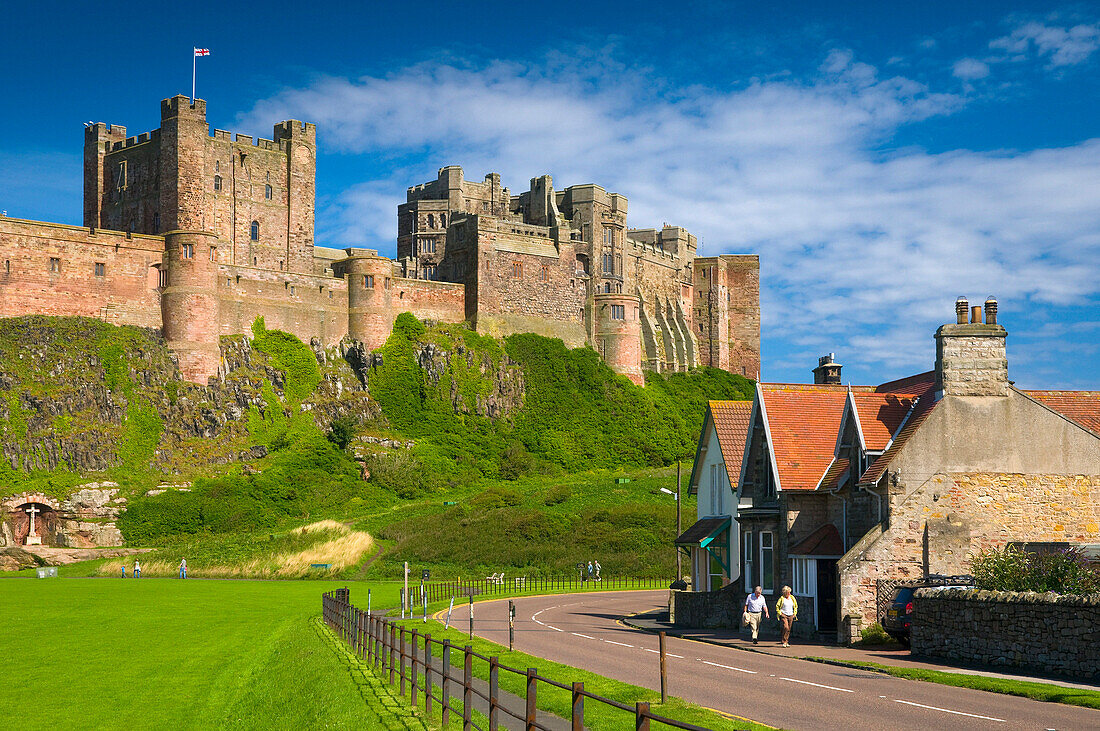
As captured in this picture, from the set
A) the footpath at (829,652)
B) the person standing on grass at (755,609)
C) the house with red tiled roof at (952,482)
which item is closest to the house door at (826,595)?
the house with red tiled roof at (952,482)

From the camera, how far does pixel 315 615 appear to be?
36.9 meters

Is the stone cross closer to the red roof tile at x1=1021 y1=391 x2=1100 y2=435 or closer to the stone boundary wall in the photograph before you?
the red roof tile at x1=1021 y1=391 x2=1100 y2=435

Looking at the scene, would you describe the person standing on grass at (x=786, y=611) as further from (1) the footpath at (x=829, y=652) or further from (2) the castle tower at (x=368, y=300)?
(2) the castle tower at (x=368, y=300)

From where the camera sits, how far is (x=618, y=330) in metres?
104

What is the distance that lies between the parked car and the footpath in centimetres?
40

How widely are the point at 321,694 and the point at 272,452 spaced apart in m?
64.3

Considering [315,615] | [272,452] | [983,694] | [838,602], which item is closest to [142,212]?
[272,452]

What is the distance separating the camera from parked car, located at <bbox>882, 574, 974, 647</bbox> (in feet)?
81.9

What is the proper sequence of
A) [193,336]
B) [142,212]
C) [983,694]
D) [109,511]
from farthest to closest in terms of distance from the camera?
1. [142,212]
2. [193,336]
3. [109,511]
4. [983,694]

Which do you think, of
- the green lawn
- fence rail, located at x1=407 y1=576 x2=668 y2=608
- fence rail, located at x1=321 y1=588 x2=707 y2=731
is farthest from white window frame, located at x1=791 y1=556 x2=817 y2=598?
fence rail, located at x1=407 y1=576 x2=668 y2=608

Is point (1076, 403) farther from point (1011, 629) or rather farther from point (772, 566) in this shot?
point (1011, 629)

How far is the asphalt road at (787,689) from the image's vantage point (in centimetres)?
1559

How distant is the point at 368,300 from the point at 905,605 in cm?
7028

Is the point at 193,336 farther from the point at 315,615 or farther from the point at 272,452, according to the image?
the point at 315,615
